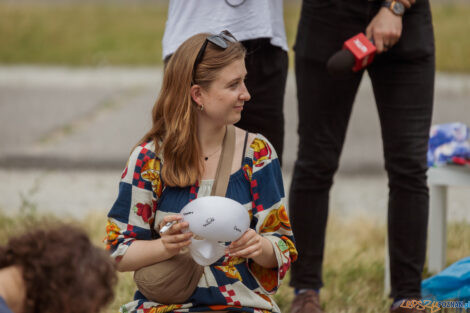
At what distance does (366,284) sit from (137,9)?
48.4 feet

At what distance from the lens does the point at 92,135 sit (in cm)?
→ 759

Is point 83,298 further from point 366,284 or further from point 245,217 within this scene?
point 366,284

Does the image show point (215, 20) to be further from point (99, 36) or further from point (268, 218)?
point (99, 36)

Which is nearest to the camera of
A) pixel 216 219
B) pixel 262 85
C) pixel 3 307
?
pixel 3 307

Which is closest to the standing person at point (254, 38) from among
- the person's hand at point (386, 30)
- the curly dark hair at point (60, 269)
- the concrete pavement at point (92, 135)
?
the person's hand at point (386, 30)

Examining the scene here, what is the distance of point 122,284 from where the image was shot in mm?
3678

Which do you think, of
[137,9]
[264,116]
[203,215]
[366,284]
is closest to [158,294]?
[203,215]

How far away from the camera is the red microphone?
115 inches

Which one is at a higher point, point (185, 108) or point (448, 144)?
point (185, 108)

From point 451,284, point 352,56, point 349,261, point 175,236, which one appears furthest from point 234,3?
point 349,261

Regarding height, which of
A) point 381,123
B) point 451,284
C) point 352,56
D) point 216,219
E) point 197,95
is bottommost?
point 451,284

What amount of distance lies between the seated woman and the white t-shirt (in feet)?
1.22

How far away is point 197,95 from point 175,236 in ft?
1.60

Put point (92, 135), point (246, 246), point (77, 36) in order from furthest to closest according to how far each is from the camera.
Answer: point (77, 36)
point (92, 135)
point (246, 246)
